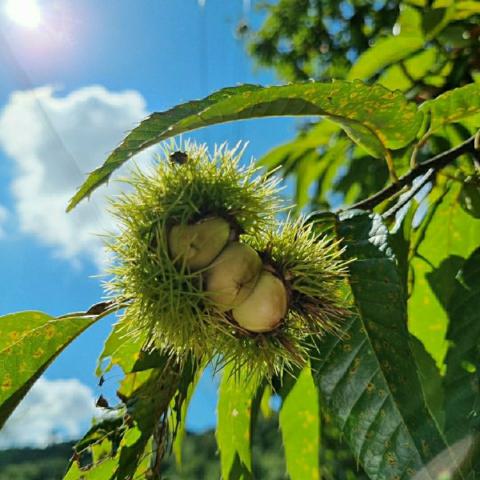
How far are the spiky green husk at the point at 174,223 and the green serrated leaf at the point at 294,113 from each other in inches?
3.1

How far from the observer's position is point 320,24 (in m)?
3.34

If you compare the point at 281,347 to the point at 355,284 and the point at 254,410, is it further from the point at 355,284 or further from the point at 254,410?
the point at 254,410

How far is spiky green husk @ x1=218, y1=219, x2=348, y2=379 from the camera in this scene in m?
0.66

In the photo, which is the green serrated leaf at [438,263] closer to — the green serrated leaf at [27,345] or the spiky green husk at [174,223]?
the spiky green husk at [174,223]

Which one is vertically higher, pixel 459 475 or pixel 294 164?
pixel 294 164

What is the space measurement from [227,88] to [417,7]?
0.80 m

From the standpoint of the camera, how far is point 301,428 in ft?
2.78

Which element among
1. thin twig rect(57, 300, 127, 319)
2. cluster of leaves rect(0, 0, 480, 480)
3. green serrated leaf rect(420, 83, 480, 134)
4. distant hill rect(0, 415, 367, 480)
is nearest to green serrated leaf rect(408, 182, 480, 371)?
cluster of leaves rect(0, 0, 480, 480)

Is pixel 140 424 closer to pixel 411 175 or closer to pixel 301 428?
pixel 301 428

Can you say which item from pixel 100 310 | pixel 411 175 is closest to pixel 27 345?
pixel 100 310

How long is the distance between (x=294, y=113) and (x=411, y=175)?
0.82 ft

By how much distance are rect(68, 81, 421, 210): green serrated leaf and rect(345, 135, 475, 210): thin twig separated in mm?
41

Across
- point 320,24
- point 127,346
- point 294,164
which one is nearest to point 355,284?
point 127,346

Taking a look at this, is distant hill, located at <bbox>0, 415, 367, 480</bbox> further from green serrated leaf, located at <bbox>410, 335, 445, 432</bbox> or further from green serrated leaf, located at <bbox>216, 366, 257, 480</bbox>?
green serrated leaf, located at <bbox>410, 335, 445, 432</bbox>
